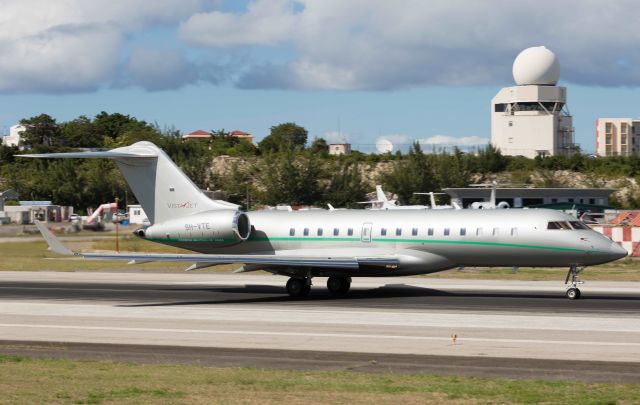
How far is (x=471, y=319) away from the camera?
28.0m

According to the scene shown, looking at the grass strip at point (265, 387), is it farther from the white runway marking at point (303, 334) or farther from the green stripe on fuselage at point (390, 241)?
the green stripe on fuselage at point (390, 241)

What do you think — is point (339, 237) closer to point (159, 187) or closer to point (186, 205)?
point (186, 205)

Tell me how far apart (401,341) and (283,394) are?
304 inches

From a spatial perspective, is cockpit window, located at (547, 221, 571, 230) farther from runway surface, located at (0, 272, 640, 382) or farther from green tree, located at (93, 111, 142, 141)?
green tree, located at (93, 111, 142, 141)

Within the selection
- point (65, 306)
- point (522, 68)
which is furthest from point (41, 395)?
point (522, 68)

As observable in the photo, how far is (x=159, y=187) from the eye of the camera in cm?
3931

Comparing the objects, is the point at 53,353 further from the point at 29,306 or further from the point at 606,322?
the point at 606,322

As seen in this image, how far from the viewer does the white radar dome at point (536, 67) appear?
127 m

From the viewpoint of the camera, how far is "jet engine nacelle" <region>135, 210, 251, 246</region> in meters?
37.6

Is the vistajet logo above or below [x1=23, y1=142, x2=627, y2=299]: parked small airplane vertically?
above

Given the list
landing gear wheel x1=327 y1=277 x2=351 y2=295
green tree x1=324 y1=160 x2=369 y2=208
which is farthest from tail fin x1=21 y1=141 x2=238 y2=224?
green tree x1=324 y1=160 x2=369 y2=208

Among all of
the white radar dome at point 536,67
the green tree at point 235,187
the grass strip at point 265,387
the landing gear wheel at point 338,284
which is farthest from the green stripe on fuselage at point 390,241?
the white radar dome at point 536,67

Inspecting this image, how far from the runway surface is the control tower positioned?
93.0 meters

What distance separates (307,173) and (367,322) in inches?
3299
